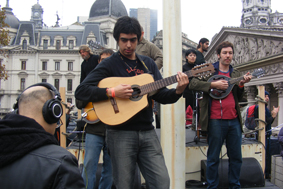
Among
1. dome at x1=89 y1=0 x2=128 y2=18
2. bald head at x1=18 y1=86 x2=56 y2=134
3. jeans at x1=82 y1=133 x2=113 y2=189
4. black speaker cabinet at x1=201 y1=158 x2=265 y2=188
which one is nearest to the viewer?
bald head at x1=18 y1=86 x2=56 y2=134

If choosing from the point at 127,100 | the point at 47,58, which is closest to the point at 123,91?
the point at 127,100

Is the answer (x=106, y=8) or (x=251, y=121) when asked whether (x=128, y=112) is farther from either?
(x=106, y=8)

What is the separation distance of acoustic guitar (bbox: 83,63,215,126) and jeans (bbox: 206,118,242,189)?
1443 millimetres

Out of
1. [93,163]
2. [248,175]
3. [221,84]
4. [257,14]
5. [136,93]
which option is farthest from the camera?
[257,14]

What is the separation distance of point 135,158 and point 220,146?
1.85 meters

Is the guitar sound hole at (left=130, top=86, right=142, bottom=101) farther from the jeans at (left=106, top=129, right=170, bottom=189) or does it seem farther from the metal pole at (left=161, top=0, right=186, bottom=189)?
the metal pole at (left=161, top=0, right=186, bottom=189)

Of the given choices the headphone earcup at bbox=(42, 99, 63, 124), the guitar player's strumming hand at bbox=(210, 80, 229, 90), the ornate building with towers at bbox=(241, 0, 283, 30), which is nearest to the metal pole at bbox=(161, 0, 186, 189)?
the guitar player's strumming hand at bbox=(210, 80, 229, 90)

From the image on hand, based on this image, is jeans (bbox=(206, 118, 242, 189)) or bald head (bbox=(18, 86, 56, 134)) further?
jeans (bbox=(206, 118, 242, 189))

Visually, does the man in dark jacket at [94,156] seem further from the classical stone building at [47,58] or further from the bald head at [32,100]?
the classical stone building at [47,58]

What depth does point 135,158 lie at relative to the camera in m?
2.68

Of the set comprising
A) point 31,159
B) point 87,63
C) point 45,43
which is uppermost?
point 45,43

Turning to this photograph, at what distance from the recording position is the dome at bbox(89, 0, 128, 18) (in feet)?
177

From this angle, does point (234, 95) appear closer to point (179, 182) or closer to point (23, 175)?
point (179, 182)

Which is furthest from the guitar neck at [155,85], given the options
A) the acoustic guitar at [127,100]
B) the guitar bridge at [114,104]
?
the guitar bridge at [114,104]
